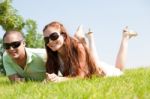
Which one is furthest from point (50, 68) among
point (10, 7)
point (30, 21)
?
point (30, 21)

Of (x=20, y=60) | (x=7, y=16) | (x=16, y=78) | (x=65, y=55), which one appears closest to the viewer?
(x=65, y=55)

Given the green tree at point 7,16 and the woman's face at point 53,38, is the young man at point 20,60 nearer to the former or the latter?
the woman's face at point 53,38

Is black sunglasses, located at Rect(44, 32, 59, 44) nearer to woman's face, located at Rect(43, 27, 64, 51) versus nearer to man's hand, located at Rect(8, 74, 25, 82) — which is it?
woman's face, located at Rect(43, 27, 64, 51)

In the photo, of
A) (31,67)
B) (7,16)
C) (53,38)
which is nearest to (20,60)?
(31,67)

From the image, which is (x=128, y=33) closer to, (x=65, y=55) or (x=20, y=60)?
(x=65, y=55)

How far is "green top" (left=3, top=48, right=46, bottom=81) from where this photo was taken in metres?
9.93

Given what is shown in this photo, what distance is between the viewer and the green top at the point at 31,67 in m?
9.93

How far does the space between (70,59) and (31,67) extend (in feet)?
3.50

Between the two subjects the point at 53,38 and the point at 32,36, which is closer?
the point at 53,38

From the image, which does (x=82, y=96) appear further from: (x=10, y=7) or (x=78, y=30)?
(x=10, y=7)

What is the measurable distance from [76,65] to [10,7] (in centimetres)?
2379

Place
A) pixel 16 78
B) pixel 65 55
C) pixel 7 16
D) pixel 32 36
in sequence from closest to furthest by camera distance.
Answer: pixel 65 55
pixel 16 78
pixel 7 16
pixel 32 36

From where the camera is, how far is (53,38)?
927 centimetres

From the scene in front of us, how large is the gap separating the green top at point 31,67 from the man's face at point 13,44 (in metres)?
0.34
